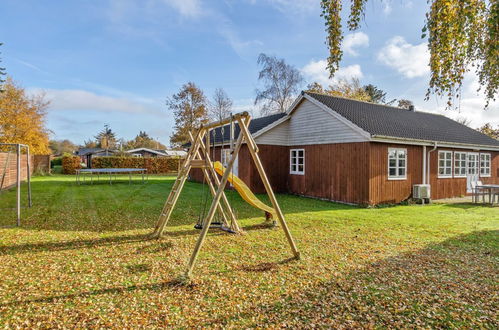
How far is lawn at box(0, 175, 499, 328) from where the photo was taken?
3100 mm

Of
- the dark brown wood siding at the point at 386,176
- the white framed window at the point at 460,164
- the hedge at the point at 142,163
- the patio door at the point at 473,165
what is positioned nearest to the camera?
the dark brown wood siding at the point at 386,176

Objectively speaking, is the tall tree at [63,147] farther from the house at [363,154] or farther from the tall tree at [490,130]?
the tall tree at [490,130]

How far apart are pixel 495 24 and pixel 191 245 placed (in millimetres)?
5686

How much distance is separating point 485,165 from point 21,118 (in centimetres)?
3494

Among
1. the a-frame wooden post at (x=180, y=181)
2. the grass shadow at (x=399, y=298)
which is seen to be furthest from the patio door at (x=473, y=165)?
the a-frame wooden post at (x=180, y=181)

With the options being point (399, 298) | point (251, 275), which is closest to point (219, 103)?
point (251, 275)

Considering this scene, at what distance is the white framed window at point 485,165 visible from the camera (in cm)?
1526

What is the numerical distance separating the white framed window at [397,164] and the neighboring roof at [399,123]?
2.09ft

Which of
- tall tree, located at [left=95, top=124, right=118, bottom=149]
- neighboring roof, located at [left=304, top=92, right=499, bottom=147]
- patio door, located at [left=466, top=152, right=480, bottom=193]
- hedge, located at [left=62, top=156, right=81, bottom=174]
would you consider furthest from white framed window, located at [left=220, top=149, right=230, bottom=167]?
tall tree, located at [left=95, top=124, right=118, bottom=149]

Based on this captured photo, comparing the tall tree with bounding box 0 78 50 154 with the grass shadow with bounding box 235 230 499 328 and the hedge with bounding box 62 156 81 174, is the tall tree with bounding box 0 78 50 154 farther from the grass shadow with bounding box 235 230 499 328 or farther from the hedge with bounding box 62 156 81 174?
the grass shadow with bounding box 235 230 499 328

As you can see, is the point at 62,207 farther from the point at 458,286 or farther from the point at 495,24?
the point at 495,24

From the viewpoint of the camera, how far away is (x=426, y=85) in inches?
157

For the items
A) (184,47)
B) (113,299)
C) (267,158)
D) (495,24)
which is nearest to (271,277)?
(113,299)

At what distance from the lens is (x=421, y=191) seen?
11758 millimetres
